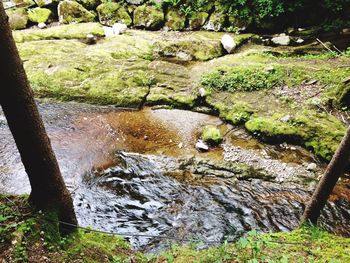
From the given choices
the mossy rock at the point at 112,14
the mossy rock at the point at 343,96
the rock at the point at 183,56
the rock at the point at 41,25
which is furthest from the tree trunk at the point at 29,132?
the rock at the point at 41,25

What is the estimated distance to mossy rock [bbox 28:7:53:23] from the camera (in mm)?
15586

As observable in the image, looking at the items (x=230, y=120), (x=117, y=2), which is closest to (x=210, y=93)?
(x=230, y=120)

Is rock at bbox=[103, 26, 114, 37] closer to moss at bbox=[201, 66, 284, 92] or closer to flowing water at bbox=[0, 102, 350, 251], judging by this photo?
moss at bbox=[201, 66, 284, 92]

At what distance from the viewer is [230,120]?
30.0ft

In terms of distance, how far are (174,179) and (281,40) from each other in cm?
884

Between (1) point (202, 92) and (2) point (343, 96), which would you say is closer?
(2) point (343, 96)

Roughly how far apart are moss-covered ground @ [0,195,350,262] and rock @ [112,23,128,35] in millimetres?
11573

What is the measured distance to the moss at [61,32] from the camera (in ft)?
44.8

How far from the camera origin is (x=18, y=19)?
15.2 metres

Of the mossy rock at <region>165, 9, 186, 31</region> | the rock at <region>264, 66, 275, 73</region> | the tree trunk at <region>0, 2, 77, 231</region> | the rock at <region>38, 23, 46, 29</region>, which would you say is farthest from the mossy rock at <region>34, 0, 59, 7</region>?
the tree trunk at <region>0, 2, 77, 231</region>

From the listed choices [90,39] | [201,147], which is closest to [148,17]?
[90,39]

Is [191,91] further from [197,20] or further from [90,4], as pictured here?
[90,4]

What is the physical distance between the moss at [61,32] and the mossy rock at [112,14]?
715mm

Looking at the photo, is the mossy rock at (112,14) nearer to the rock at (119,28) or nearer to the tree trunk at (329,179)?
the rock at (119,28)
